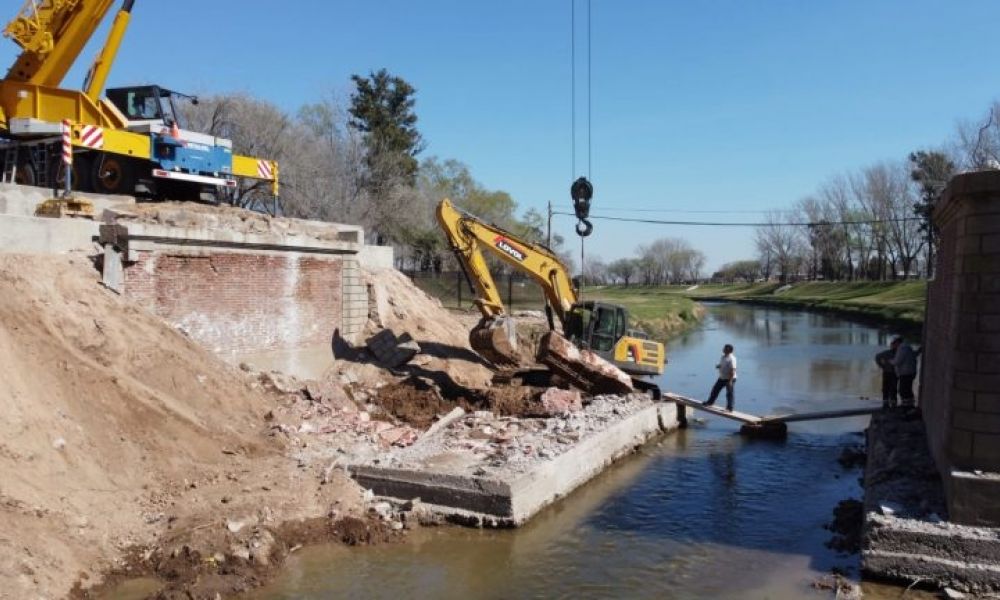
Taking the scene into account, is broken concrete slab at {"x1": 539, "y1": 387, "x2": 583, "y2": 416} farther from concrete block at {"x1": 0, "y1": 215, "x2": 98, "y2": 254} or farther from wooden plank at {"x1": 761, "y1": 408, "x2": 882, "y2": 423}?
concrete block at {"x1": 0, "y1": 215, "x2": 98, "y2": 254}

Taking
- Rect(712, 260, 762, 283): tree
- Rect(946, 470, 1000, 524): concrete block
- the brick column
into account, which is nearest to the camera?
Rect(946, 470, 1000, 524): concrete block

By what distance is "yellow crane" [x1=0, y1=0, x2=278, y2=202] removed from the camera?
15.7 m

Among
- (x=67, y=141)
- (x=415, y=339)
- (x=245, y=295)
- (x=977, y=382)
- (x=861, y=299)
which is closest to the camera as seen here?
(x=977, y=382)

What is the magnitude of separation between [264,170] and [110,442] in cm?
1070

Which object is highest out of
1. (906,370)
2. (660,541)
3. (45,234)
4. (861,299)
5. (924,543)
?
(45,234)

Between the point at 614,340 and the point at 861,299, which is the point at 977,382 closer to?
the point at 614,340

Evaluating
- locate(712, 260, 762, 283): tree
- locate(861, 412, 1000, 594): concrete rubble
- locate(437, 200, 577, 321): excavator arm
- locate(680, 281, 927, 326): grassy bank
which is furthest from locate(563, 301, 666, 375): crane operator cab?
locate(712, 260, 762, 283): tree

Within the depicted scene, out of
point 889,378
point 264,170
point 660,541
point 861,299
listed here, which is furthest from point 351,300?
point 861,299

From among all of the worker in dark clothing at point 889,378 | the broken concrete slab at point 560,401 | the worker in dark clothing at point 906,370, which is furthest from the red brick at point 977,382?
the broken concrete slab at point 560,401

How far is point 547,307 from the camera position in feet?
60.6

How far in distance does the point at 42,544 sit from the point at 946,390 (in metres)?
9.82

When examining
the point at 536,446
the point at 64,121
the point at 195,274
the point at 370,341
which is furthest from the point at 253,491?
the point at 64,121

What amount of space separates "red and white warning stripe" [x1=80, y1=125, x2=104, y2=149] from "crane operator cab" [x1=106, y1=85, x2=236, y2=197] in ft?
3.45

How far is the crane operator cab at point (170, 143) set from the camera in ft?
54.2
